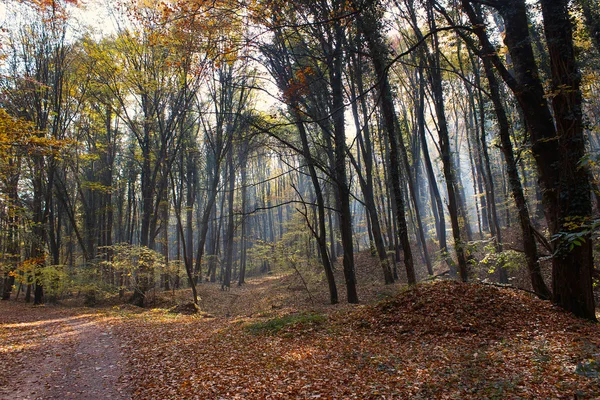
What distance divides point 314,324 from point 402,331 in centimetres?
248

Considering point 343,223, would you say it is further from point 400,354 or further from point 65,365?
point 65,365

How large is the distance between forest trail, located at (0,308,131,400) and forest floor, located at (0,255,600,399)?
0.09 ft

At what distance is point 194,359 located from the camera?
6895mm

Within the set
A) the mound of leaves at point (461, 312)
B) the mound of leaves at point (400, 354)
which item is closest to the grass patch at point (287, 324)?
the mound of leaves at point (400, 354)

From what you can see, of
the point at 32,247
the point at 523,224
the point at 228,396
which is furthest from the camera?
the point at 32,247

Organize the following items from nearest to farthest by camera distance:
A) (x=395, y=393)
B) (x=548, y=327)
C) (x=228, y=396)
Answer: (x=395, y=393), (x=228, y=396), (x=548, y=327)

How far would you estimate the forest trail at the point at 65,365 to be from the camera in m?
5.57

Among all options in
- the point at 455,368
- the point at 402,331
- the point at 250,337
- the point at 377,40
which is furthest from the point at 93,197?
the point at 455,368

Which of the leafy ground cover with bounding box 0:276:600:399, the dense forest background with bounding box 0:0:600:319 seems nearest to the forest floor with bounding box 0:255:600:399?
the leafy ground cover with bounding box 0:276:600:399

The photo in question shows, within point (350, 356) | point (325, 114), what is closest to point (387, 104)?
point (325, 114)

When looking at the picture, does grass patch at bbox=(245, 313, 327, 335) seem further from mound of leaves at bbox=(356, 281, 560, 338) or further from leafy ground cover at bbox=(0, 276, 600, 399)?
mound of leaves at bbox=(356, 281, 560, 338)

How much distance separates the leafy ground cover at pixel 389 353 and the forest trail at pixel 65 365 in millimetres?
138

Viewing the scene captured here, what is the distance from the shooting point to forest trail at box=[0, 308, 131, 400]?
18.3ft

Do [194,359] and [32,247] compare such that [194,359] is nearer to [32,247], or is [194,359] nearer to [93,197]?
[32,247]
